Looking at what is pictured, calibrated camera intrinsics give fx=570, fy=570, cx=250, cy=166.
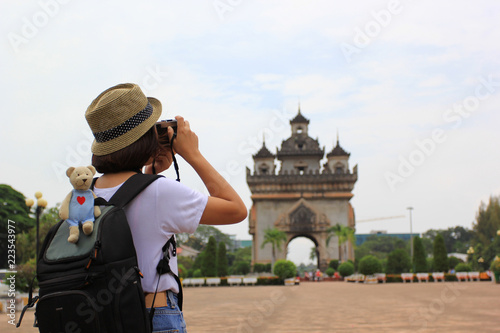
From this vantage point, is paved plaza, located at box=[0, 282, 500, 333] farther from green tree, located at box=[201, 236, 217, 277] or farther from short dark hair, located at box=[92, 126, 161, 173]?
green tree, located at box=[201, 236, 217, 277]

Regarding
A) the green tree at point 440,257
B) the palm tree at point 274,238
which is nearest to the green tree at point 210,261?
the palm tree at point 274,238

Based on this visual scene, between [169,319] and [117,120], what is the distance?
33.2 inches

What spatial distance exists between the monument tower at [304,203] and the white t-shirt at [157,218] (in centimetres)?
4709

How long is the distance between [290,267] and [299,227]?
1440 centimetres

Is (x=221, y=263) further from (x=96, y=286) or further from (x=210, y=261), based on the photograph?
(x=96, y=286)

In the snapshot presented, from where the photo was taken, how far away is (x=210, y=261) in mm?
41719

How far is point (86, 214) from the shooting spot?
2137 millimetres

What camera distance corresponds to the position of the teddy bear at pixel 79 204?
2.10 metres

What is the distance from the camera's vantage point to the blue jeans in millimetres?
2234

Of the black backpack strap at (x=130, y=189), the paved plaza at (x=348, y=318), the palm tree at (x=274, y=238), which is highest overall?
the palm tree at (x=274, y=238)

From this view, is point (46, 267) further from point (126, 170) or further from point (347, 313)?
point (347, 313)

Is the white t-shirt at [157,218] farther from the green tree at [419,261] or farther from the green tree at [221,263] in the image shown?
the green tree at [221,263]

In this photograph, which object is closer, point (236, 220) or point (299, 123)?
point (236, 220)

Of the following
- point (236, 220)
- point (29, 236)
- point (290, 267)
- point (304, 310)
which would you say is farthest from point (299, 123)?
point (236, 220)
